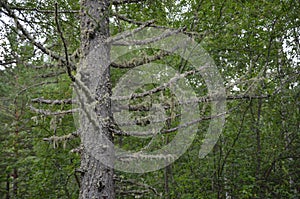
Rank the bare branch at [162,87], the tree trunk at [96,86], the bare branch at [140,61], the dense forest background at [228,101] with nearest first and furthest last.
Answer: the tree trunk at [96,86]
the bare branch at [162,87]
the bare branch at [140,61]
the dense forest background at [228,101]

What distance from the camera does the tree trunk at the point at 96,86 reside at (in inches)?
115

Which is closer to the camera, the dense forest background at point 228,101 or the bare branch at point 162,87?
the bare branch at point 162,87

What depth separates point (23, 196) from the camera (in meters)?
7.32

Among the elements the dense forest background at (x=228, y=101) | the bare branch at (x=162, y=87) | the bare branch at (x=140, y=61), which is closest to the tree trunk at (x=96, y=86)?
the bare branch at (x=162, y=87)

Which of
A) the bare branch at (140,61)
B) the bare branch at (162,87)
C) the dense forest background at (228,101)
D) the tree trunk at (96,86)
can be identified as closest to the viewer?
the tree trunk at (96,86)

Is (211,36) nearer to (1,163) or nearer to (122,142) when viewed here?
(122,142)

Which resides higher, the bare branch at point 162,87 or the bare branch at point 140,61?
the bare branch at point 140,61

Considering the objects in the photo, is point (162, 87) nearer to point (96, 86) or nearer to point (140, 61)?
point (96, 86)

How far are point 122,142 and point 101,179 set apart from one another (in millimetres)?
4347

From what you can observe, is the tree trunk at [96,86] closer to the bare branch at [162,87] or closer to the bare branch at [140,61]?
the bare branch at [162,87]

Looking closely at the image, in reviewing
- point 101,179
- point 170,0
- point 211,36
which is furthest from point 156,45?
point 101,179

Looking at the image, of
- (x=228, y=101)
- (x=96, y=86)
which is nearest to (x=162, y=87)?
(x=96, y=86)

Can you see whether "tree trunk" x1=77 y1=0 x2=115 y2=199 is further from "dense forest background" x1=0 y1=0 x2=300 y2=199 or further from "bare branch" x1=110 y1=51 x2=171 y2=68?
"dense forest background" x1=0 y1=0 x2=300 y2=199

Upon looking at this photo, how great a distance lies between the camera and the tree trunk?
115 inches
